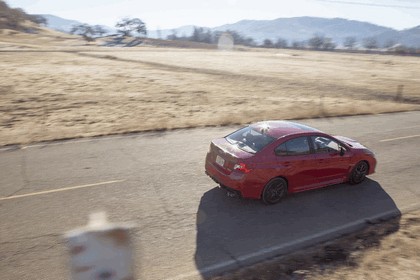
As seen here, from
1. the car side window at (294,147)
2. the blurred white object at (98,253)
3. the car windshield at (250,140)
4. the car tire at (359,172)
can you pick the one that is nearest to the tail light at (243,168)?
the car windshield at (250,140)

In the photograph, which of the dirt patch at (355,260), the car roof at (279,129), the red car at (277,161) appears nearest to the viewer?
the dirt patch at (355,260)

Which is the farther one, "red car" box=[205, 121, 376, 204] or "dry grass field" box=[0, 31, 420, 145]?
"dry grass field" box=[0, 31, 420, 145]

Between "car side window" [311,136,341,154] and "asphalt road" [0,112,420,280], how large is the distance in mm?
1042

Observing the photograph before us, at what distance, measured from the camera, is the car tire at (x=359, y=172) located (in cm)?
919

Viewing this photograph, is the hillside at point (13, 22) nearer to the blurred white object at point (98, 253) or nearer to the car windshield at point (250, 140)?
the car windshield at point (250, 140)

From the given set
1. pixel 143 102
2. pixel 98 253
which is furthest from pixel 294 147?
pixel 143 102

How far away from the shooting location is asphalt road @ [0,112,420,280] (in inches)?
231

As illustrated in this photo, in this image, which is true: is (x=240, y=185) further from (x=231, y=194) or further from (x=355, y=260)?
(x=355, y=260)

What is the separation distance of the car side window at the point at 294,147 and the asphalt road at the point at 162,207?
1100 mm

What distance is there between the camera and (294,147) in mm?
8086

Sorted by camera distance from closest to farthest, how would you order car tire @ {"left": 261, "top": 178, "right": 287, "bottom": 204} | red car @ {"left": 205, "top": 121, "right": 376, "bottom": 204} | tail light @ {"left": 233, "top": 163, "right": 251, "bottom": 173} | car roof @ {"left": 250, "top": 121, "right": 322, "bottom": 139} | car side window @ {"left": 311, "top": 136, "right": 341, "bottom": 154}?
tail light @ {"left": 233, "top": 163, "right": 251, "bottom": 173} < red car @ {"left": 205, "top": 121, "right": 376, "bottom": 204} < car tire @ {"left": 261, "top": 178, "right": 287, "bottom": 204} < car roof @ {"left": 250, "top": 121, "right": 322, "bottom": 139} < car side window @ {"left": 311, "top": 136, "right": 341, "bottom": 154}

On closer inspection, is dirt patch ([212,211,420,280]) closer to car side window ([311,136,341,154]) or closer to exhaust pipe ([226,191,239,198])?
exhaust pipe ([226,191,239,198])

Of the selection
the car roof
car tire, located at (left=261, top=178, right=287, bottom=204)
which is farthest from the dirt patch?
the car roof

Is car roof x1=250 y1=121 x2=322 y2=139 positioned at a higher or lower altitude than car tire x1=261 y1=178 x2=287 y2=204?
higher
